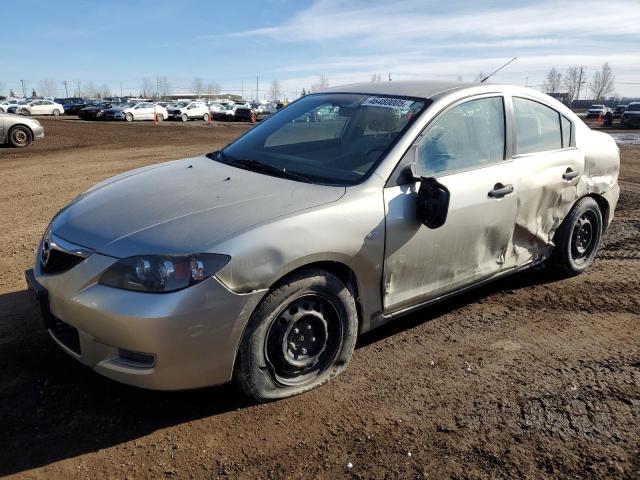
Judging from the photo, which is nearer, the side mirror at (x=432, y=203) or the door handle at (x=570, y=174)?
the side mirror at (x=432, y=203)

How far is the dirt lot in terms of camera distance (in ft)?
8.44

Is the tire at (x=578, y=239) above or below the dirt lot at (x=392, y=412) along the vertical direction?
above

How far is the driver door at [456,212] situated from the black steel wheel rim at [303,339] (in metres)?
0.42

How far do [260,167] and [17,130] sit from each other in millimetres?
15628

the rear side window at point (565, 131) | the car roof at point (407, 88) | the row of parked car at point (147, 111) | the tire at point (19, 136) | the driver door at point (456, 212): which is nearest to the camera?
the driver door at point (456, 212)

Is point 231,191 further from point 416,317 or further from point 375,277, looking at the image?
point 416,317

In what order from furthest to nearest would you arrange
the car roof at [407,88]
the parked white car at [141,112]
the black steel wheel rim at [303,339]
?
the parked white car at [141,112] < the car roof at [407,88] < the black steel wheel rim at [303,339]

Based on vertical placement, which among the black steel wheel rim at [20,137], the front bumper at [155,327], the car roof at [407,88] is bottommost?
Result: the black steel wheel rim at [20,137]

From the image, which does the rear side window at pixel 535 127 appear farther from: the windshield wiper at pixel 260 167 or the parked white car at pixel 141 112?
the parked white car at pixel 141 112

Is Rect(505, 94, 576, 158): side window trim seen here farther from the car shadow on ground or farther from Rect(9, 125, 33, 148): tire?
Rect(9, 125, 33, 148): tire

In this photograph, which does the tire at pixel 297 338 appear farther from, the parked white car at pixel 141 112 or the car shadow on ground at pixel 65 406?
the parked white car at pixel 141 112

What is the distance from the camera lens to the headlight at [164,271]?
→ 2596mm

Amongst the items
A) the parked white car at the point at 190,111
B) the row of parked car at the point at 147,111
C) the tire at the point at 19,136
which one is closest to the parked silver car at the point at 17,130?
the tire at the point at 19,136

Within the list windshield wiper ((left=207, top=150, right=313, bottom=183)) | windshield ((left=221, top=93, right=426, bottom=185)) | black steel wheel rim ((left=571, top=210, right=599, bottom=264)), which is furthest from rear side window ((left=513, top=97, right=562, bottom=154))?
windshield wiper ((left=207, top=150, right=313, bottom=183))
